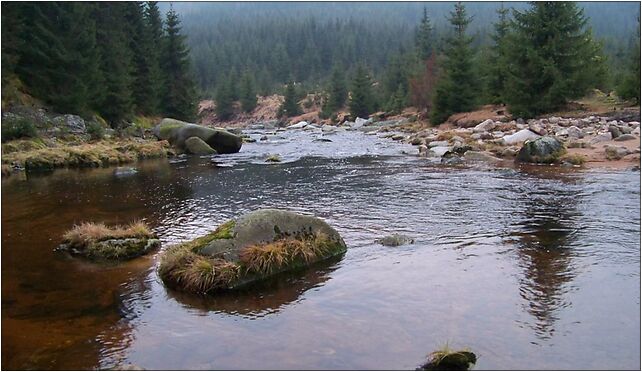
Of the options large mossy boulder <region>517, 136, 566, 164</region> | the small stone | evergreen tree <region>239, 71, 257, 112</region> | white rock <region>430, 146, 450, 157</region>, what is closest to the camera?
large mossy boulder <region>517, 136, 566, 164</region>

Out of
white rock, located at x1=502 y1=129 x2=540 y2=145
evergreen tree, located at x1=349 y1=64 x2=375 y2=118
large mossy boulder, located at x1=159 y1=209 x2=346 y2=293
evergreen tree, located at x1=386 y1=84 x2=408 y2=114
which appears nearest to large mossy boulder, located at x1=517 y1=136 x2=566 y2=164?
white rock, located at x1=502 y1=129 x2=540 y2=145

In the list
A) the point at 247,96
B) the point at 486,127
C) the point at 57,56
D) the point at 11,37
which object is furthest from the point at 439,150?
the point at 247,96

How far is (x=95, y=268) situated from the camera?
32.0 ft

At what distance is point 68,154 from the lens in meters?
27.1

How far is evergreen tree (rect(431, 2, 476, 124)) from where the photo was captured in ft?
154

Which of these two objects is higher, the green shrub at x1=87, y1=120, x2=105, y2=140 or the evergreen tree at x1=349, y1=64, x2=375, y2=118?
the evergreen tree at x1=349, y1=64, x2=375, y2=118

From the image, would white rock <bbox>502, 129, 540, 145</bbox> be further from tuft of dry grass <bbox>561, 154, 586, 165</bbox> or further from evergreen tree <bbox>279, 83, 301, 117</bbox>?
evergreen tree <bbox>279, 83, 301, 117</bbox>

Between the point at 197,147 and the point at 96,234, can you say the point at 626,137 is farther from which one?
the point at 96,234

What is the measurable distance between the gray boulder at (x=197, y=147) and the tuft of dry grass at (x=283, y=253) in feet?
77.5

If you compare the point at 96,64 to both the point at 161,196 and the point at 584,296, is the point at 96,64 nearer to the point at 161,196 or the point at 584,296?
the point at 161,196

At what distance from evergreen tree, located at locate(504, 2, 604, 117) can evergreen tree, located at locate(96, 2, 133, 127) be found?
28.8 metres

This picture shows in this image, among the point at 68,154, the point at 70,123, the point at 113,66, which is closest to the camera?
the point at 68,154

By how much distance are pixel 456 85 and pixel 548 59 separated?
9.15m

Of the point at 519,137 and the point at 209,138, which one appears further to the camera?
the point at 209,138
